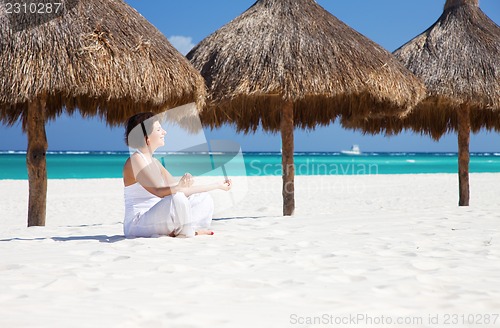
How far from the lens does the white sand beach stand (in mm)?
1867

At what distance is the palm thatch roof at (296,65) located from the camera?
5344 millimetres

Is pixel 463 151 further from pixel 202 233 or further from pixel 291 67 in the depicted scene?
pixel 202 233

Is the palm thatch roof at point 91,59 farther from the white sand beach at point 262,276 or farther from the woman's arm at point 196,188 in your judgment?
the woman's arm at point 196,188

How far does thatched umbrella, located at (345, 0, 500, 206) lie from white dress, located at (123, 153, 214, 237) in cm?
421

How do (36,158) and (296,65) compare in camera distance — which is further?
(296,65)

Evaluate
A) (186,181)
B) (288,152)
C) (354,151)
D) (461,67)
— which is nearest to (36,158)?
(186,181)

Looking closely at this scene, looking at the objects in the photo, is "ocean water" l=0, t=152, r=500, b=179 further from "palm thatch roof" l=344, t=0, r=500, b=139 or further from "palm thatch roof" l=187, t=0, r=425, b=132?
"palm thatch roof" l=187, t=0, r=425, b=132

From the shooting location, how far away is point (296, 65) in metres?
5.39

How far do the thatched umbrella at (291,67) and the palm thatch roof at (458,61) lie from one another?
1.95 ft

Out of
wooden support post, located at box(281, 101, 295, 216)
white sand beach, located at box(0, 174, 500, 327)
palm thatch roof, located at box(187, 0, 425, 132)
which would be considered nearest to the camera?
white sand beach, located at box(0, 174, 500, 327)

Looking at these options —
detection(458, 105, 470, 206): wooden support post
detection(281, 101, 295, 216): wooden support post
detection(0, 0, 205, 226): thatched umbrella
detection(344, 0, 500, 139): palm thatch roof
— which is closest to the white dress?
detection(0, 0, 205, 226): thatched umbrella

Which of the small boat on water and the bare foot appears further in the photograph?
the small boat on water

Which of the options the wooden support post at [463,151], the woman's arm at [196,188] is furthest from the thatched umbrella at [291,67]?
the woman's arm at [196,188]

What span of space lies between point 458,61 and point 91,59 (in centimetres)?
469
